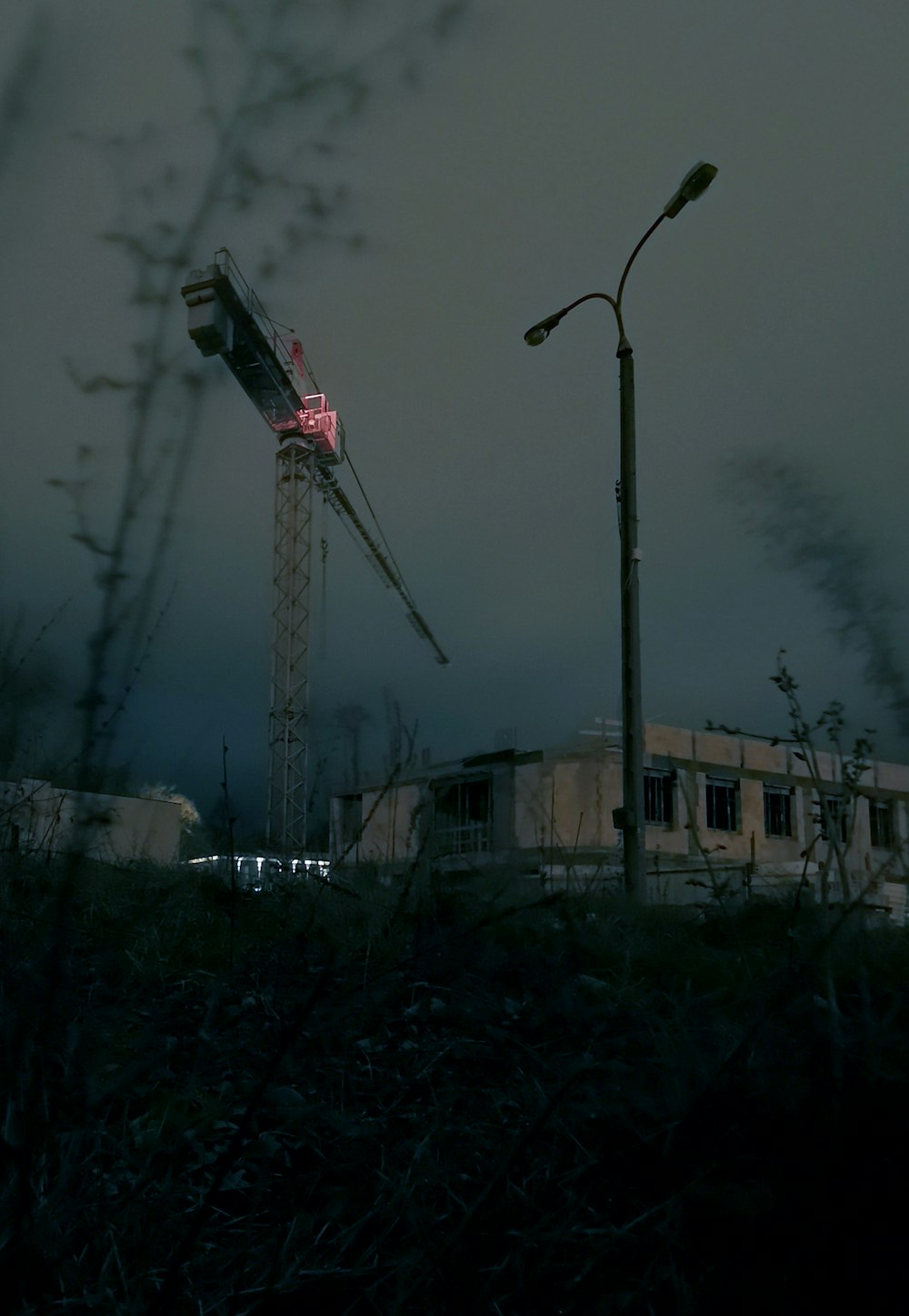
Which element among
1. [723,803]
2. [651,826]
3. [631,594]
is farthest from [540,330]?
[723,803]

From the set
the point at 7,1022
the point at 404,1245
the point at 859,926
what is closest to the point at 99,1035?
the point at 7,1022

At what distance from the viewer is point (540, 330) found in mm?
10242

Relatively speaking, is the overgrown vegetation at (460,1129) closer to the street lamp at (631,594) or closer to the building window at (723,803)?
the street lamp at (631,594)

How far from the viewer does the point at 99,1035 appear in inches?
117

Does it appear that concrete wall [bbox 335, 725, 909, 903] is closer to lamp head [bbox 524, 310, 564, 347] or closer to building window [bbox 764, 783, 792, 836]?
building window [bbox 764, 783, 792, 836]

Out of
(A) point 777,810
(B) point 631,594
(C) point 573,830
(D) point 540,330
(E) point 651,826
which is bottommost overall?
(C) point 573,830

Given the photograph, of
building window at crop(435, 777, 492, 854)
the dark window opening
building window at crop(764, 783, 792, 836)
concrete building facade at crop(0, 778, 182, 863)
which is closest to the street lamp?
building window at crop(435, 777, 492, 854)

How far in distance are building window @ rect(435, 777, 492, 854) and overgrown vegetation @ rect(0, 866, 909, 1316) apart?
3.53ft

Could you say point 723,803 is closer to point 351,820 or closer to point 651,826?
point 651,826

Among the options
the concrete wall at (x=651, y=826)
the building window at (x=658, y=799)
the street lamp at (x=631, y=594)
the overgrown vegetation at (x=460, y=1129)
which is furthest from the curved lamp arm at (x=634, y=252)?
the building window at (x=658, y=799)

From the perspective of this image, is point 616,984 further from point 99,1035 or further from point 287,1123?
point 99,1035

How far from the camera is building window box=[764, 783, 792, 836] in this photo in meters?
30.6

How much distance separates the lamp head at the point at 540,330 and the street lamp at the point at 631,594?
0.65 metres

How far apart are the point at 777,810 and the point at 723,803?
6.85 ft
